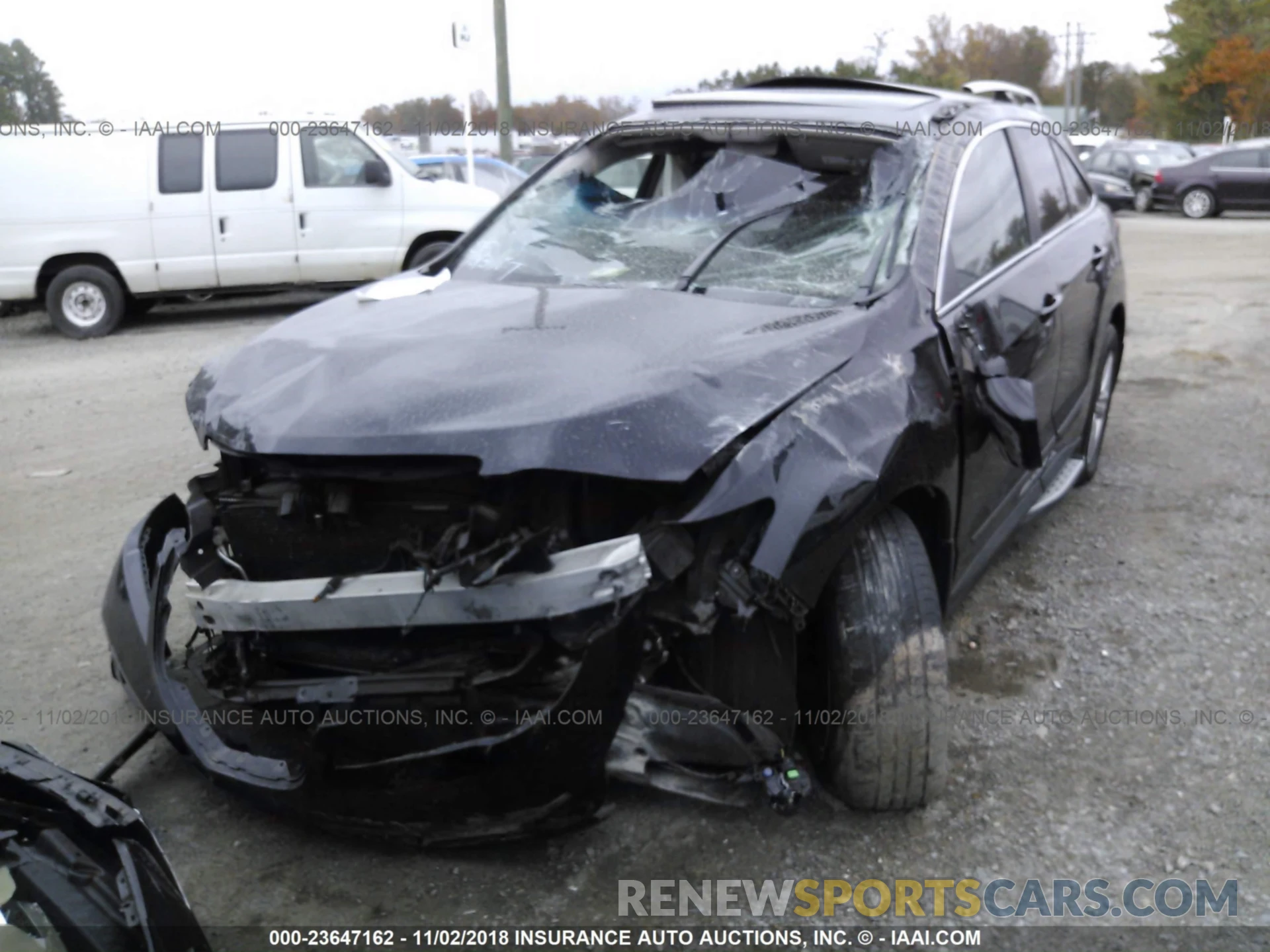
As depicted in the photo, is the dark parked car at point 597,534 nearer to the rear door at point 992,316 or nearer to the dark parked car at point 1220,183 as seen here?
the rear door at point 992,316

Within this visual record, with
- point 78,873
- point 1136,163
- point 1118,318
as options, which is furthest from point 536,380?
point 1136,163

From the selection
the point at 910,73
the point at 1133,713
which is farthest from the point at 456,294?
the point at 910,73

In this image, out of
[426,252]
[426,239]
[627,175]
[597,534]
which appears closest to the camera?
[597,534]

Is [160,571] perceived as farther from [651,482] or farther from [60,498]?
[60,498]

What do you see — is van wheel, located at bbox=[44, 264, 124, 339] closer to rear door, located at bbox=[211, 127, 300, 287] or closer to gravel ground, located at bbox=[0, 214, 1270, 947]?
rear door, located at bbox=[211, 127, 300, 287]

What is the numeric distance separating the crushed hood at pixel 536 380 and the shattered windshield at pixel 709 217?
0.79 ft

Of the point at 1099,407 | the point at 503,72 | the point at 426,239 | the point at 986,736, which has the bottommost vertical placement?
the point at 986,736

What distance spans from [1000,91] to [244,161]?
7635 millimetres

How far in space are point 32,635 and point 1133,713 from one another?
3634mm

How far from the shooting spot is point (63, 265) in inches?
400

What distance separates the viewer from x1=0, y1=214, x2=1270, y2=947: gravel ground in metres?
2.64

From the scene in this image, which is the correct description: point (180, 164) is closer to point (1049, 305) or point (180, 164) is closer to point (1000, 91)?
point (1000, 91)

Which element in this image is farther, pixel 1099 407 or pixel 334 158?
pixel 334 158

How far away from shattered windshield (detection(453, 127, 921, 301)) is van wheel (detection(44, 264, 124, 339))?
757cm
